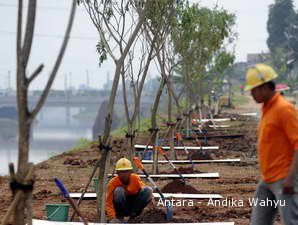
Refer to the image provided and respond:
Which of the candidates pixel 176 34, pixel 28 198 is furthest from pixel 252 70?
pixel 176 34

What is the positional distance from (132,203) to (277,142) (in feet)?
12.8

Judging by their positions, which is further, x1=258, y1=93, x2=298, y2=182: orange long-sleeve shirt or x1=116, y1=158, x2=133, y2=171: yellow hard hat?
x1=116, y1=158, x2=133, y2=171: yellow hard hat

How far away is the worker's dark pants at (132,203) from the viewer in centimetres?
991

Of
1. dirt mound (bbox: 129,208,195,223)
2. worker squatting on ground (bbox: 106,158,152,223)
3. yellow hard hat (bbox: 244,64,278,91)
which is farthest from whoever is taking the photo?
dirt mound (bbox: 129,208,195,223)

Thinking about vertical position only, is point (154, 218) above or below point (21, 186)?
below

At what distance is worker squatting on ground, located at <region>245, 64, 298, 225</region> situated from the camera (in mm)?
6438

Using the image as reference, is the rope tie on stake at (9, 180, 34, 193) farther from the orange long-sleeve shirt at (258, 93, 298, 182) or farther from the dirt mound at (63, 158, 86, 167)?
the dirt mound at (63, 158, 86, 167)

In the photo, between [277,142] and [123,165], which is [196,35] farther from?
[277,142]

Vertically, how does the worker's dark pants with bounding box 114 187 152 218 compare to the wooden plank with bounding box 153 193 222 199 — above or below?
above

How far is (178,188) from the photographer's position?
1335 centimetres

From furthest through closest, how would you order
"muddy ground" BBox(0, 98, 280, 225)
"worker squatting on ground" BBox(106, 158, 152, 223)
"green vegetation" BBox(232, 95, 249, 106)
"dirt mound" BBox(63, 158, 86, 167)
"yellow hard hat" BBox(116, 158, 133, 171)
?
1. "green vegetation" BBox(232, 95, 249, 106)
2. "dirt mound" BBox(63, 158, 86, 167)
3. "muddy ground" BBox(0, 98, 280, 225)
4. "worker squatting on ground" BBox(106, 158, 152, 223)
5. "yellow hard hat" BBox(116, 158, 133, 171)

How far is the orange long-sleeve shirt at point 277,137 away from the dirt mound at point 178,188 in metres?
6.53

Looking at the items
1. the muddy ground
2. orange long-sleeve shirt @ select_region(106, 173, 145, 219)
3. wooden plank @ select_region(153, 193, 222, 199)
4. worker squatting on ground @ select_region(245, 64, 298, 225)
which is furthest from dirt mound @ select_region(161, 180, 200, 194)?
worker squatting on ground @ select_region(245, 64, 298, 225)

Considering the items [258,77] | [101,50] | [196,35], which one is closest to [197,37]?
[196,35]
